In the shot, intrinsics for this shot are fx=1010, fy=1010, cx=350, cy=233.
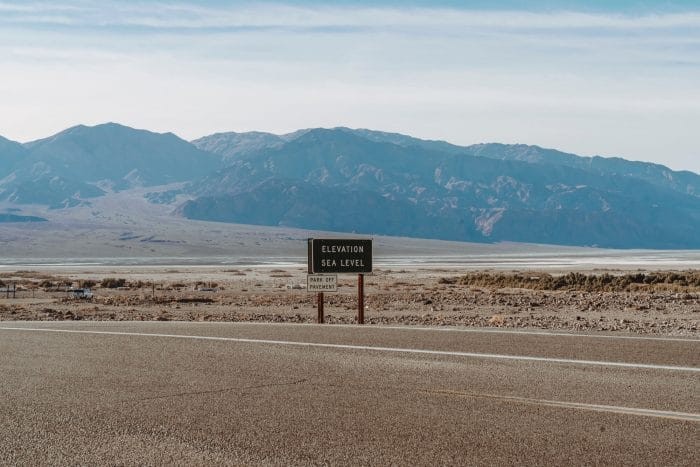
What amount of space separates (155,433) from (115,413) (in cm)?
93

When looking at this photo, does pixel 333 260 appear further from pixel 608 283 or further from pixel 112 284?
pixel 112 284

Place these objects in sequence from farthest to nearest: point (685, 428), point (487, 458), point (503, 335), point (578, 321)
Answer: point (578, 321)
point (503, 335)
point (685, 428)
point (487, 458)

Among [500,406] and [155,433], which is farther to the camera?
[500,406]

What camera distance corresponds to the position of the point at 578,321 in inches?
990

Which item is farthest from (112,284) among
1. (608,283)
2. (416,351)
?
(416,351)

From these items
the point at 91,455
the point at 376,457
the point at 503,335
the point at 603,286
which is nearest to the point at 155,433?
the point at 91,455

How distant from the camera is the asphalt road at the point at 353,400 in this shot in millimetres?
7441

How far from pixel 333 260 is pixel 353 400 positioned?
33.1ft

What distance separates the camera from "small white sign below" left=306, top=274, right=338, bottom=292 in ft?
62.5

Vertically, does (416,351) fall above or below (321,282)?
below

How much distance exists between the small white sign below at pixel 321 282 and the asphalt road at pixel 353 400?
4.63 metres

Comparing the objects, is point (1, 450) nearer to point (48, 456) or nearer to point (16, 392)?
point (48, 456)

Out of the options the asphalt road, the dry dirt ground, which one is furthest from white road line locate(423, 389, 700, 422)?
the dry dirt ground

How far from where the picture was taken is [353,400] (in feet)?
30.6
